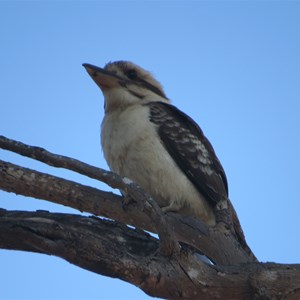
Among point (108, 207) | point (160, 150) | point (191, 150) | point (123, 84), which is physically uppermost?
point (123, 84)

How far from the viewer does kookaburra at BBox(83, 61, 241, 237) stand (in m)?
6.08

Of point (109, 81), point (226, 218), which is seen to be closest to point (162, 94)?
point (109, 81)

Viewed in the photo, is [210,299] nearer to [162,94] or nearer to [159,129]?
[159,129]

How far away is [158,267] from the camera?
402cm

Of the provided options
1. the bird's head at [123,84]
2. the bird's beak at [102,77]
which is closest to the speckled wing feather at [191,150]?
the bird's head at [123,84]

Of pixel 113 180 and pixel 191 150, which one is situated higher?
pixel 191 150

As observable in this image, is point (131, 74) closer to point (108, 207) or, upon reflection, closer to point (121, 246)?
point (108, 207)

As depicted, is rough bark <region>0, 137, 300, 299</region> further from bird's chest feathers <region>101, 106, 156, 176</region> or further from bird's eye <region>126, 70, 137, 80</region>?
bird's eye <region>126, 70, 137, 80</region>

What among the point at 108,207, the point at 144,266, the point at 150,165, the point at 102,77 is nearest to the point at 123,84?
the point at 102,77

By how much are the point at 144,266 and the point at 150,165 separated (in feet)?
7.11

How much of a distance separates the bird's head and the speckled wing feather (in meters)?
0.28

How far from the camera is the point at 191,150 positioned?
21.4 feet

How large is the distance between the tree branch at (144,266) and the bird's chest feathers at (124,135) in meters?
1.80

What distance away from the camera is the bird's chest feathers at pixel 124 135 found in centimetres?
618
